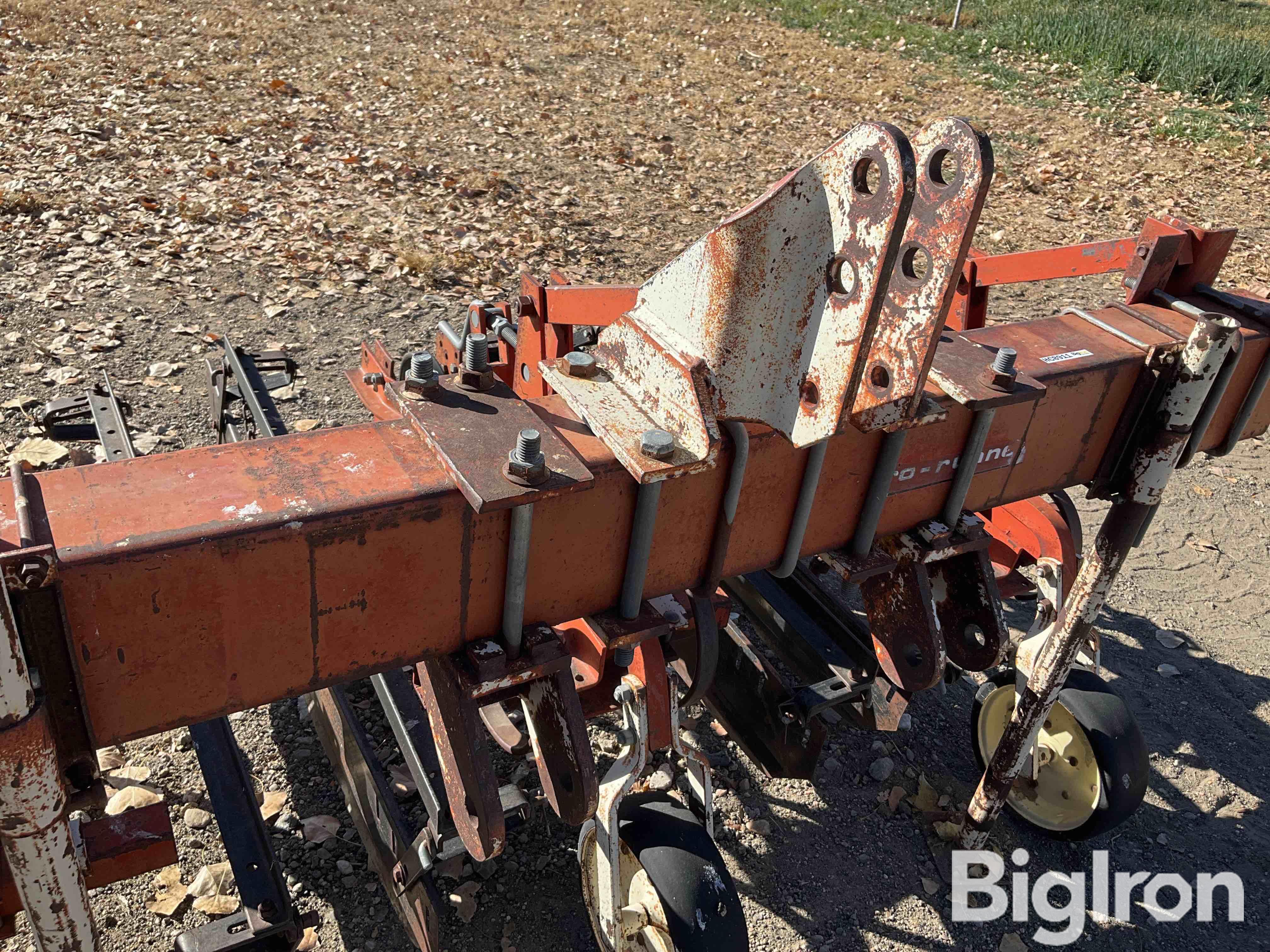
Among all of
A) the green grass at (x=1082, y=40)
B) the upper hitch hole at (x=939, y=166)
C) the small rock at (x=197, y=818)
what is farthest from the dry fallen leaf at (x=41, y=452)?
the green grass at (x=1082, y=40)

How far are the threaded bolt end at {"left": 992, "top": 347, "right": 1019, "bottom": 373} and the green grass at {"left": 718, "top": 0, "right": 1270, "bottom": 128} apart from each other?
47.7 ft

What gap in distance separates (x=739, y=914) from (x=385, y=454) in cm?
166

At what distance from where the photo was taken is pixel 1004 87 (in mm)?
15844

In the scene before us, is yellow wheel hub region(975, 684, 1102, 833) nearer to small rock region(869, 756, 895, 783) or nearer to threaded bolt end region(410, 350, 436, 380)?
small rock region(869, 756, 895, 783)

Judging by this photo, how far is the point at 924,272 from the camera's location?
5.92 ft

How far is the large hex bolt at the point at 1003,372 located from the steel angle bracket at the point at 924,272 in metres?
0.59

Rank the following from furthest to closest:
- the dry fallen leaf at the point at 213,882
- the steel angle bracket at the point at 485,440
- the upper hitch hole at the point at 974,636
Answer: the dry fallen leaf at the point at 213,882 < the upper hitch hole at the point at 974,636 < the steel angle bracket at the point at 485,440

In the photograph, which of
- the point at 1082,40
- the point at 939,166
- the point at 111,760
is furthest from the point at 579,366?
the point at 1082,40

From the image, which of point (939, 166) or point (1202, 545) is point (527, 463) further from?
point (1202, 545)

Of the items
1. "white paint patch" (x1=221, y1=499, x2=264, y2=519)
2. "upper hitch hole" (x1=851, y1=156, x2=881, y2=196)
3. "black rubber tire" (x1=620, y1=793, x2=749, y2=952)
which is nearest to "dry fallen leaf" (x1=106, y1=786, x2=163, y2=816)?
"black rubber tire" (x1=620, y1=793, x2=749, y2=952)

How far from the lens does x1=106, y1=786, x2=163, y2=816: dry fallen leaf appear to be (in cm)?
370

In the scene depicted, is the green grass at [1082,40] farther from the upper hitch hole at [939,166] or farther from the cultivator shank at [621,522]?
the upper hitch hole at [939,166]

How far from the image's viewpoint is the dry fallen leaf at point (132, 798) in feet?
12.1

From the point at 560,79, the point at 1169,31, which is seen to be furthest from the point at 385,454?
the point at 1169,31
